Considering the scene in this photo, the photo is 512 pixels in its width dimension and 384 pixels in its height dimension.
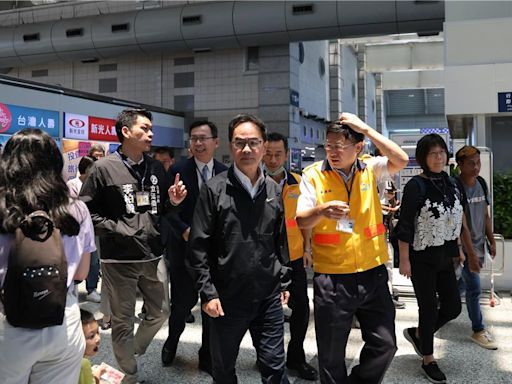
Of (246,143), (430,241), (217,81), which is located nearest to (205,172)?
(246,143)

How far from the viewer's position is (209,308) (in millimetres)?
1924

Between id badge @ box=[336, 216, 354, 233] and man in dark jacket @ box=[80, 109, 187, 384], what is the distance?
2.93ft

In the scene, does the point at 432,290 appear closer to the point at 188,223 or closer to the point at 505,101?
the point at 188,223

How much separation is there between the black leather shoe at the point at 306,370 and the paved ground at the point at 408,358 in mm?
48

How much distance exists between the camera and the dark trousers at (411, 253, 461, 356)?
2770mm

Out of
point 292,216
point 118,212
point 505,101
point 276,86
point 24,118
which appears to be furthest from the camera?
point 276,86

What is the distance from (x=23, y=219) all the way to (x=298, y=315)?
191cm

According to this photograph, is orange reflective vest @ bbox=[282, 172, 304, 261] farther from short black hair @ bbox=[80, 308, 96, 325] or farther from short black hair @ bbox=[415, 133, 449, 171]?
short black hair @ bbox=[80, 308, 96, 325]

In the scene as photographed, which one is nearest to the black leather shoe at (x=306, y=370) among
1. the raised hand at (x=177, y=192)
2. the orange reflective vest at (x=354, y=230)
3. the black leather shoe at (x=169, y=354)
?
the black leather shoe at (x=169, y=354)

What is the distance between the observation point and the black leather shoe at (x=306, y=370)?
2.82 meters

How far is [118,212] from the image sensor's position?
2.50 meters

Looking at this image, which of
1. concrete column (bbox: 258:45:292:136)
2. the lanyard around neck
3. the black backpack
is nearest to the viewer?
the black backpack

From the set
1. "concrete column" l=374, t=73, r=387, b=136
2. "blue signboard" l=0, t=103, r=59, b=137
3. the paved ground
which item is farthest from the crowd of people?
"concrete column" l=374, t=73, r=387, b=136

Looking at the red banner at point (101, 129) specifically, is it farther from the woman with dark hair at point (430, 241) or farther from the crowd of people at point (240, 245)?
the woman with dark hair at point (430, 241)
